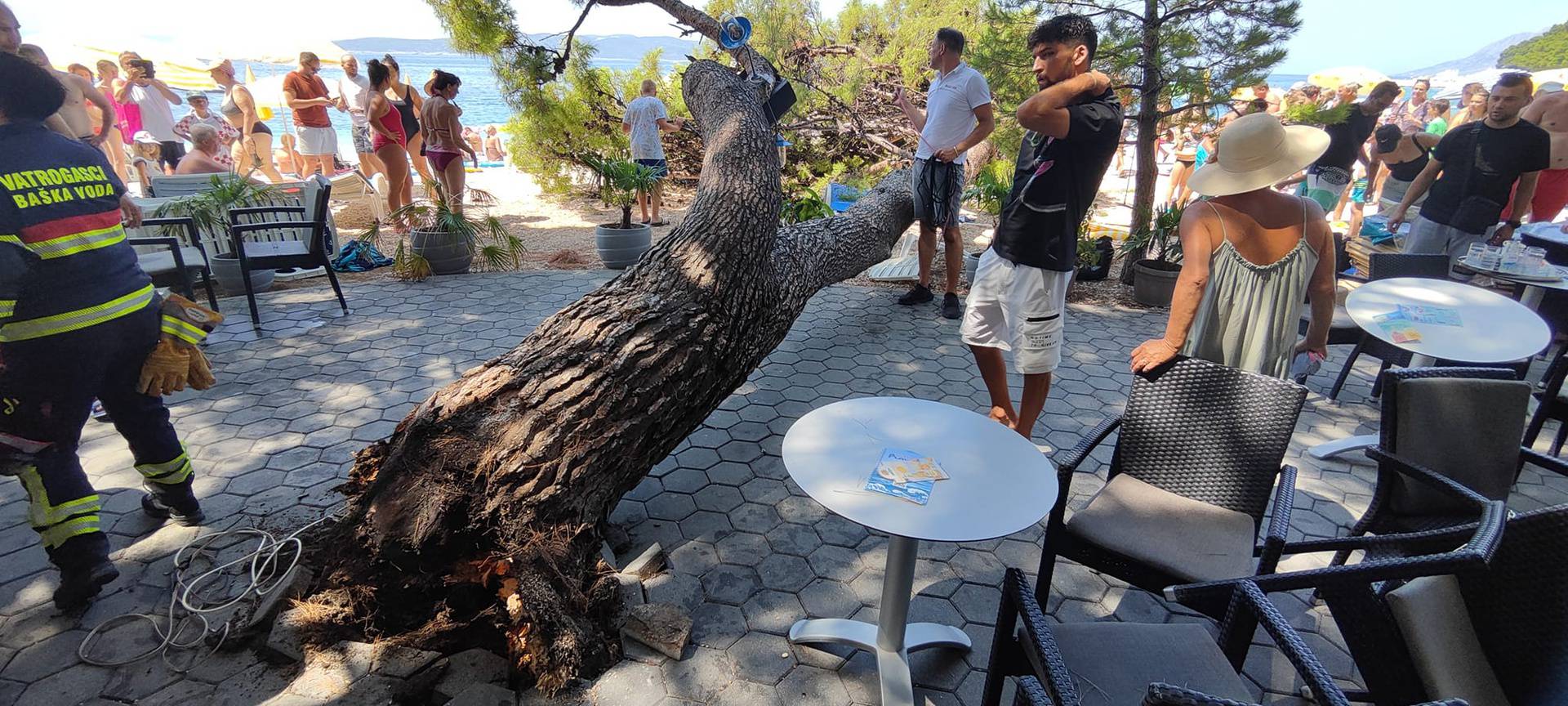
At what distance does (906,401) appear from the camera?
232cm

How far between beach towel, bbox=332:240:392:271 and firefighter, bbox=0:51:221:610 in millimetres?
4595

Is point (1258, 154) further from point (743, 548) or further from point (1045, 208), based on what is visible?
point (743, 548)

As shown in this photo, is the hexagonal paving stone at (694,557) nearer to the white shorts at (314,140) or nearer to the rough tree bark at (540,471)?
the rough tree bark at (540,471)

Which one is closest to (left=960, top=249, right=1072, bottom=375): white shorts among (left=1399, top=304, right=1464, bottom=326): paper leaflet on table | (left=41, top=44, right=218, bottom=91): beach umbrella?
(left=1399, top=304, right=1464, bottom=326): paper leaflet on table

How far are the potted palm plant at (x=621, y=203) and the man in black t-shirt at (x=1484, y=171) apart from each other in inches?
246

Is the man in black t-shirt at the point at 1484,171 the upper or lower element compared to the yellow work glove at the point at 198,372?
upper

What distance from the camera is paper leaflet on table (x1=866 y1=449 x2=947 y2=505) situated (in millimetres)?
1811

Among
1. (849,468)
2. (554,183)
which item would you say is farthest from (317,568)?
(554,183)

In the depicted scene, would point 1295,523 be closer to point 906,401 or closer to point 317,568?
point 906,401

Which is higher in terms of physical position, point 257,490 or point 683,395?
point 683,395

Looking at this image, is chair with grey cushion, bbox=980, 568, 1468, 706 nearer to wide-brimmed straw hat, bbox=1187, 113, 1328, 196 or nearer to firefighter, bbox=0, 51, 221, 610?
wide-brimmed straw hat, bbox=1187, 113, 1328, 196

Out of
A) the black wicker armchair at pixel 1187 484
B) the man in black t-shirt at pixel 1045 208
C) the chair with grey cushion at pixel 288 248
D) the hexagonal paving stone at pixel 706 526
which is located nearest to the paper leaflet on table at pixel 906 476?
the black wicker armchair at pixel 1187 484

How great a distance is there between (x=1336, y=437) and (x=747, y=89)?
4559 millimetres

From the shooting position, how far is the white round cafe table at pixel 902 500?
172 centimetres
